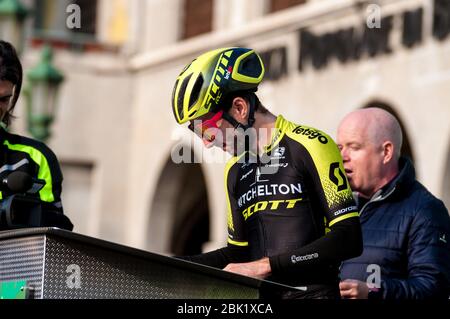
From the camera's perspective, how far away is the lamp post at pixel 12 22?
43.0ft

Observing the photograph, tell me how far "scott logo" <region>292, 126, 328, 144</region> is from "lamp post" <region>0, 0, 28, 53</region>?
27.3ft

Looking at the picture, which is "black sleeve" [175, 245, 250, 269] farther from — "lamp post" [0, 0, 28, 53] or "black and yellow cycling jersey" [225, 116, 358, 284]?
"lamp post" [0, 0, 28, 53]

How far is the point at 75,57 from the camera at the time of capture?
2355cm

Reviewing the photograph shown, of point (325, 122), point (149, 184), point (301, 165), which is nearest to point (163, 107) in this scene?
point (149, 184)

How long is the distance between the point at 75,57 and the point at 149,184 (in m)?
2.35

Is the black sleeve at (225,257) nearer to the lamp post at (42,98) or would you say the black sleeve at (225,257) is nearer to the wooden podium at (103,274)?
the wooden podium at (103,274)

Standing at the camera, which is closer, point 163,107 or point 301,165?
point 301,165

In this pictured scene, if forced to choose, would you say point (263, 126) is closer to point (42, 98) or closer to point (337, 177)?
point (337, 177)

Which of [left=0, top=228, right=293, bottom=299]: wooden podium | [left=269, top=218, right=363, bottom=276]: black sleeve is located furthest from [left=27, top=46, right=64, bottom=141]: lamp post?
[left=0, top=228, right=293, bottom=299]: wooden podium

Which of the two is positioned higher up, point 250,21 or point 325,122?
point 250,21

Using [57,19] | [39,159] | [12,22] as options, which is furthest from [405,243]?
[57,19]

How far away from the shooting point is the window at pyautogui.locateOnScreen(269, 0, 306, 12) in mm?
20369

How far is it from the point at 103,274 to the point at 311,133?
43.4 inches

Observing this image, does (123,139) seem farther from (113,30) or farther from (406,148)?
(406,148)
